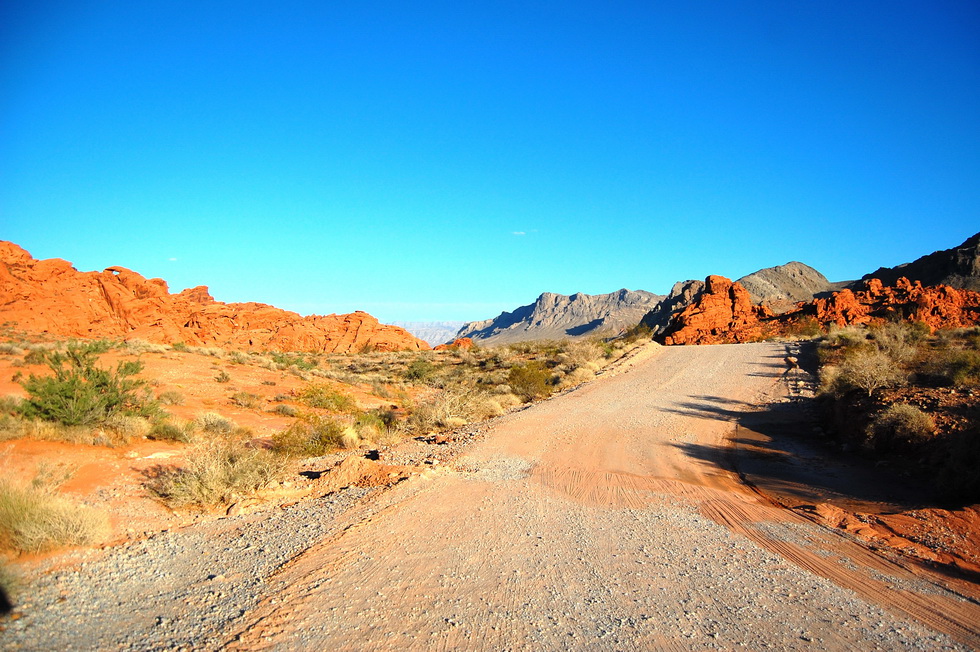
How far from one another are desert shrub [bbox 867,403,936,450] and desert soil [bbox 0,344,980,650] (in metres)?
3.59

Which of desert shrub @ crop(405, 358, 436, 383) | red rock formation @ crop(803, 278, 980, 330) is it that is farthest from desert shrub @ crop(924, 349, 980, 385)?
red rock formation @ crop(803, 278, 980, 330)

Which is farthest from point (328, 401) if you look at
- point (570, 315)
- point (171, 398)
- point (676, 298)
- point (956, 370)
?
point (570, 315)

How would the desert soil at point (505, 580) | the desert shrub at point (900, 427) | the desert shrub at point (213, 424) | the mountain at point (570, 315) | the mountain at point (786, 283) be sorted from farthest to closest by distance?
the mountain at point (570, 315), the mountain at point (786, 283), the desert shrub at point (213, 424), the desert shrub at point (900, 427), the desert soil at point (505, 580)

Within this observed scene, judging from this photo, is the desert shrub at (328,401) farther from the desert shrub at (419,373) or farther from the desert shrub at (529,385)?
the desert shrub at (419,373)

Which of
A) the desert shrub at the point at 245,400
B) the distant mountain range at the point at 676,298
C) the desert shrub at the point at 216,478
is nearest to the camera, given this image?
the desert shrub at the point at 216,478

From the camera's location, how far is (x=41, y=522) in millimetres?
5457

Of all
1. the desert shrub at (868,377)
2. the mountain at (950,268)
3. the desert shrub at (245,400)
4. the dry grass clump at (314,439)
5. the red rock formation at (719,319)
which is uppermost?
the mountain at (950,268)

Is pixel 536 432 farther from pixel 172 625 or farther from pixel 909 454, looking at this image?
pixel 172 625

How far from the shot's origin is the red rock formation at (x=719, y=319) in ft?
136

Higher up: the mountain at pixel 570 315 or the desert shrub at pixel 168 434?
the mountain at pixel 570 315

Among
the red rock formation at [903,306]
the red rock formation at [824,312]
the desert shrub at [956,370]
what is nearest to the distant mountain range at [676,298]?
the red rock formation at [824,312]

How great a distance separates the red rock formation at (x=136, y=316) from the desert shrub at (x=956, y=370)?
47.4 meters

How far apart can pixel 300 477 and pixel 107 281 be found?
49.1m

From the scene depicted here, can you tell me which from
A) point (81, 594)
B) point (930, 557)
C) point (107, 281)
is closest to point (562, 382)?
point (930, 557)
